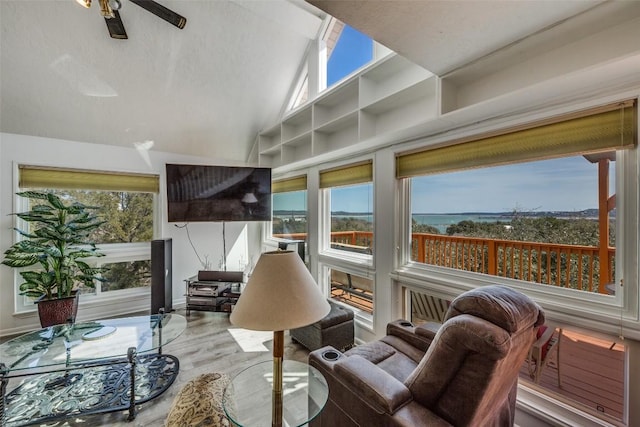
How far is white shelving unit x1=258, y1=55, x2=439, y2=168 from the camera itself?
205cm

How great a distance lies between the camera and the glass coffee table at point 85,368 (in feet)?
5.89

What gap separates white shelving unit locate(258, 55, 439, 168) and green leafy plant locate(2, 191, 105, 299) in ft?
8.82

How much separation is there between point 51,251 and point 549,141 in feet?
14.8

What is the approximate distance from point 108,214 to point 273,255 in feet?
12.2

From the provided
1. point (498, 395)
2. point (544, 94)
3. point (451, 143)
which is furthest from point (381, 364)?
point (544, 94)

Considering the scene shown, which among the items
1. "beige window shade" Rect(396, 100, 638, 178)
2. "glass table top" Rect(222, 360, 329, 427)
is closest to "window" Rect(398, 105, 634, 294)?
"beige window shade" Rect(396, 100, 638, 178)

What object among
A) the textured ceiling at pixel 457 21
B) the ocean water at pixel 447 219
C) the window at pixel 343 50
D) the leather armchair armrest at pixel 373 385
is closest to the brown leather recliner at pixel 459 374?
the leather armchair armrest at pixel 373 385

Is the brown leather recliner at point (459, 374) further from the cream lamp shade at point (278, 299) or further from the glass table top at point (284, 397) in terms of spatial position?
the cream lamp shade at point (278, 299)

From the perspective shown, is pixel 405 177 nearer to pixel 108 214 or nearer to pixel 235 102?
pixel 235 102

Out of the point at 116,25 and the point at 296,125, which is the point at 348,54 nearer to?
the point at 296,125

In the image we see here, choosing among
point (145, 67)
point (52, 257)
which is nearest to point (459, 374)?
point (145, 67)

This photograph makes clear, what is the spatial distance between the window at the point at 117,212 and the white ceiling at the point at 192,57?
1.62 ft

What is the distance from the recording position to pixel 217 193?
356 centimetres

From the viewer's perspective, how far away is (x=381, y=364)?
164 centimetres
